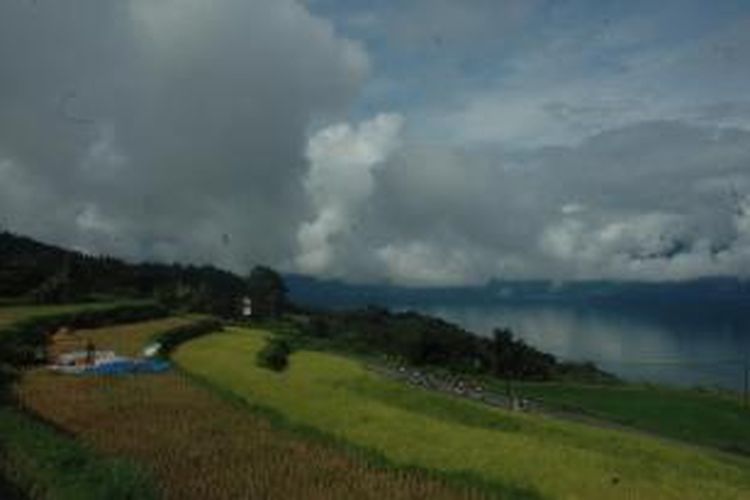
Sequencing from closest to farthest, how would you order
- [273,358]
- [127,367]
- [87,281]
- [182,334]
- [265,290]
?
[127,367]
[273,358]
[182,334]
[87,281]
[265,290]

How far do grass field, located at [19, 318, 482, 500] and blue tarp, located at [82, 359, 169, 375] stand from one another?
3166 millimetres

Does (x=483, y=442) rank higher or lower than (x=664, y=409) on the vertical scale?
higher

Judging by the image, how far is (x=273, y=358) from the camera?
6544cm

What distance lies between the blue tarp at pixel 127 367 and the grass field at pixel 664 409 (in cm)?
3176

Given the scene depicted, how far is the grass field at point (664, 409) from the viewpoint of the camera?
251 feet

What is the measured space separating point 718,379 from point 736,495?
142445 millimetres

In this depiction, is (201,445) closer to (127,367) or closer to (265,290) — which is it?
(127,367)

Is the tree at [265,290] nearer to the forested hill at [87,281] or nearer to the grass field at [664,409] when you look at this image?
the forested hill at [87,281]

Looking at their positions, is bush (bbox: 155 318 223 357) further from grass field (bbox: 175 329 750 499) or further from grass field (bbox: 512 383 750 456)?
grass field (bbox: 512 383 750 456)

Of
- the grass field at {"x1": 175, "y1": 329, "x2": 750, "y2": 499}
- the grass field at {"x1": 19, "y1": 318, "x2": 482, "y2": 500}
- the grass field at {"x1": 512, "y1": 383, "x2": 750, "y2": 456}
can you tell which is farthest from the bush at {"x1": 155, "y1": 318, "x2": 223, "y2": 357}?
the grass field at {"x1": 512, "y1": 383, "x2": 750, "y2": 456}

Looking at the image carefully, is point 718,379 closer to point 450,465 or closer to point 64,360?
point 64,360

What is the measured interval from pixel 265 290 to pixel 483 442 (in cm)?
13289

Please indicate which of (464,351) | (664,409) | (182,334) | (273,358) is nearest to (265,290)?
(464,351)

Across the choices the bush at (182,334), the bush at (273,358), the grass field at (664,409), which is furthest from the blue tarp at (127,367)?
the grass field at (664,409)
